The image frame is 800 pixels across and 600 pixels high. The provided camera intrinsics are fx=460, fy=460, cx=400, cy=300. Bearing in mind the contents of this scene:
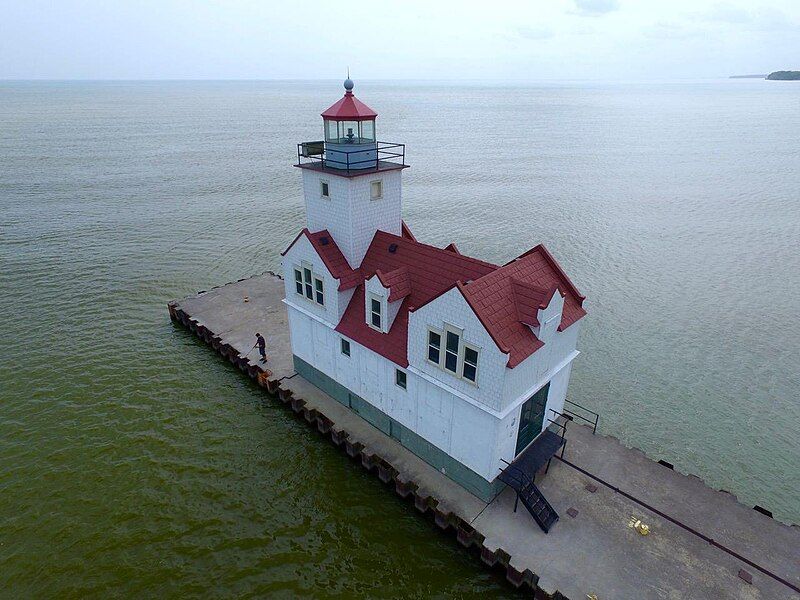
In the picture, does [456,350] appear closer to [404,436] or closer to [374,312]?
[374,312]

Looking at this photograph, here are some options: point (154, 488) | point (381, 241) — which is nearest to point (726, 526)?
point (381, 241)

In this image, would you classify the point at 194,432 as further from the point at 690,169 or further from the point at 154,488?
the point at 690,169

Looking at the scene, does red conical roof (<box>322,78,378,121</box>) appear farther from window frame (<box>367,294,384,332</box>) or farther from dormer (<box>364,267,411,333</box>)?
window frame (<box>367,294,384,332</box>)

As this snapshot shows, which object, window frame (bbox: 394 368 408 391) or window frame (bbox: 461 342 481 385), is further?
window frame (bbox: 394 368 408 391)

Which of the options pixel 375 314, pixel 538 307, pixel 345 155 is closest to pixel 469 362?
pixel 538 307

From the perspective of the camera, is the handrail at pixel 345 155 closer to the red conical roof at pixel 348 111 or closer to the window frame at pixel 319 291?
the red conical roof at pixel 348 111

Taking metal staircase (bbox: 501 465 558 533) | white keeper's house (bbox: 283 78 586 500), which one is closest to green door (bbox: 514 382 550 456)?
white keeper's house (bbox: 283 78 586 500)

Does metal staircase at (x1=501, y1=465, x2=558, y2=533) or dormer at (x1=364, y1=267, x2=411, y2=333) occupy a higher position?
dormer at (x1=364, y1=267, x2=411, y2=333)
